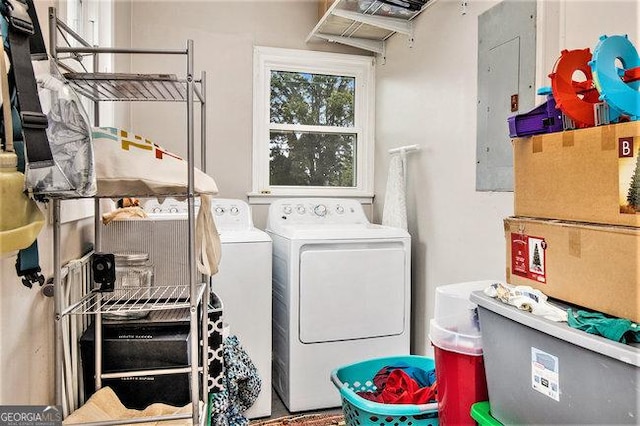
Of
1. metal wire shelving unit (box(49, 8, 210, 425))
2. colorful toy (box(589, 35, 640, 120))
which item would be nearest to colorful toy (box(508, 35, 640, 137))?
colorful toy (box(589, 35, 640, 120))

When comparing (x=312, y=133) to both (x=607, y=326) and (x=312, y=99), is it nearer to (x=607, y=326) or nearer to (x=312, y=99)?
(x=312, y=99)

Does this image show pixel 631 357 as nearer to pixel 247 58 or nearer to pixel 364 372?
pixel 364 372

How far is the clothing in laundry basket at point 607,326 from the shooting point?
88 centimetres

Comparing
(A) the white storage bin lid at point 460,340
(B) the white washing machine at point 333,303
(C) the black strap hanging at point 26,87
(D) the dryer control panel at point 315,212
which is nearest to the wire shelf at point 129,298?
(C) the black strap hanging at point 26,87

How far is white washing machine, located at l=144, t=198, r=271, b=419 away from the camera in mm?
2277

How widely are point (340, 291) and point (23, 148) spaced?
184cm

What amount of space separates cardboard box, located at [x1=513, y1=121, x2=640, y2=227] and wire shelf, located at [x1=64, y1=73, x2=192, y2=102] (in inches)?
39.3

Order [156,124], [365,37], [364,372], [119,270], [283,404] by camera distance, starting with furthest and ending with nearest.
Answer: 1. [365,37]
2. [156,124]
3. [283,404]
4. [364,372]
5. [119,270]

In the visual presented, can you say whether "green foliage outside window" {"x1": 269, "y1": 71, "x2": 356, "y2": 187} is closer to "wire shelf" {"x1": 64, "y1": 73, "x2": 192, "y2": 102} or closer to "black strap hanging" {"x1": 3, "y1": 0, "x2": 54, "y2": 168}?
"wire shelf" {"x1": 64, "y1": 73, "x2": 192, "y2": 102}

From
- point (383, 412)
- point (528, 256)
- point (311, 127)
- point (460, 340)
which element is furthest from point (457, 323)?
point (311, 127)

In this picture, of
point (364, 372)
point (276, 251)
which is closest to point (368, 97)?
point (276, 251)

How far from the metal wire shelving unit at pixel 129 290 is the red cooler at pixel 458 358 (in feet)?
2.46

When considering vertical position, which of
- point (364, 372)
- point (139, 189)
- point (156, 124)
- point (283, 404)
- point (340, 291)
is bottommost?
point (283, 404)

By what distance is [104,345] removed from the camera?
4.40 ft
